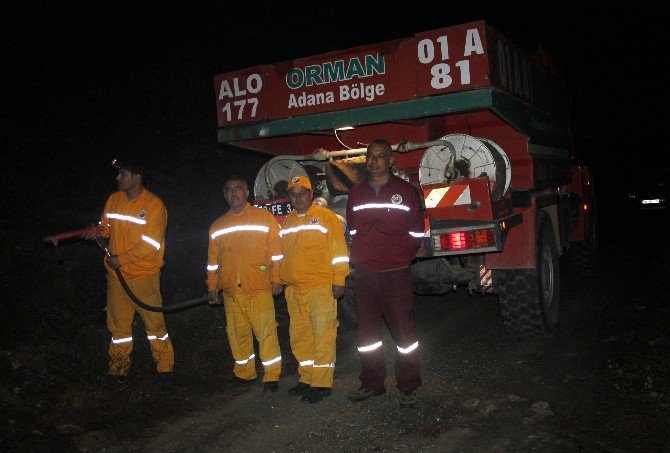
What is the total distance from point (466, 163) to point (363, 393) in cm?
227

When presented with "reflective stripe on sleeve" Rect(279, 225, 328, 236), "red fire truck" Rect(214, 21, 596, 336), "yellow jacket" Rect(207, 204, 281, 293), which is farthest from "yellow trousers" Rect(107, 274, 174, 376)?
"red fire truck" Rect(214, 21, 596, 336)

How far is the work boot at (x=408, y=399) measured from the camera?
4.70 metres

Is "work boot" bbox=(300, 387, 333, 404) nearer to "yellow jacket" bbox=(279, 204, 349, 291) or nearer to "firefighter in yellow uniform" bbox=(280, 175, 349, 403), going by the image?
"firefighter in yellow uniform" bbox=(280, 175, 349, 403)

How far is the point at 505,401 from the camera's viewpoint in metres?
4.71

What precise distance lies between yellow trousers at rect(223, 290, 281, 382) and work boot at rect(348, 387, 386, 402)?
2.41 feet

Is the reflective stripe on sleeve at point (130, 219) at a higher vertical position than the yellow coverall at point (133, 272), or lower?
higher

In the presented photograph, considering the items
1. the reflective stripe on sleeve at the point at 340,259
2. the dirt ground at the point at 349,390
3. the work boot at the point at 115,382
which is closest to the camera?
the dirt ground at the point at 349,390

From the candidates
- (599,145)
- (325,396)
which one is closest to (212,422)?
(325,396)

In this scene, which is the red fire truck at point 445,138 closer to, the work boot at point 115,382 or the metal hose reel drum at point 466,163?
the metal hose reel drum at point 466,163

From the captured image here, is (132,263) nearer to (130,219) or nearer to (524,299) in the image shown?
(130,219)

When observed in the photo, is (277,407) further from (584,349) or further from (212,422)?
(584,349)

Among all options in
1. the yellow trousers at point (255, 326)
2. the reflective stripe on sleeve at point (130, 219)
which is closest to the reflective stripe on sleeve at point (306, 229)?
the yellow trousers at point (255, 326)

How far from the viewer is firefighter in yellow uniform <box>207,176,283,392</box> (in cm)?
521

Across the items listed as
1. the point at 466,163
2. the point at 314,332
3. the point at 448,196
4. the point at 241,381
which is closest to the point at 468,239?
the point at 448,196
